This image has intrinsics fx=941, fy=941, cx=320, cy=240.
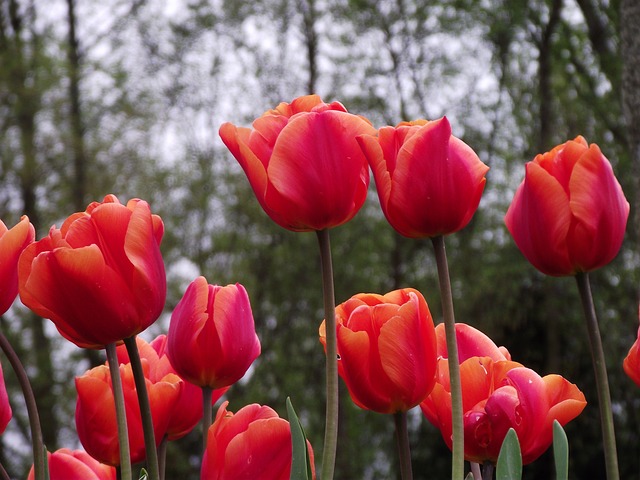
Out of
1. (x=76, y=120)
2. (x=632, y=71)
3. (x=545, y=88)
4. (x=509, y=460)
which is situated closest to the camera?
(x=509, y=460)

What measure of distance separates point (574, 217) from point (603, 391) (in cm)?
12

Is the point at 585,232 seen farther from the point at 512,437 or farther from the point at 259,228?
the point at 259,228

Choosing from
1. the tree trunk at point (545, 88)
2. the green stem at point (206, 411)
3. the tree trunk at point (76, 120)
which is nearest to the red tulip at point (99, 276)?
the green stem at point (206, 411)

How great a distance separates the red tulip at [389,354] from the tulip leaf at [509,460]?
88 millimetres

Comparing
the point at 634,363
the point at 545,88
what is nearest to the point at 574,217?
the point at 634,363

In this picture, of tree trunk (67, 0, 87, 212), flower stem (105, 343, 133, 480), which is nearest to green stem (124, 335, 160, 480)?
flower stem (105, 343, 133, 480)

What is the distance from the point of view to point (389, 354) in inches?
23.1

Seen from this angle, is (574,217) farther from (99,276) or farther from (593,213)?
(99,276)

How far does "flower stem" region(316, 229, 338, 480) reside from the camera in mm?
500

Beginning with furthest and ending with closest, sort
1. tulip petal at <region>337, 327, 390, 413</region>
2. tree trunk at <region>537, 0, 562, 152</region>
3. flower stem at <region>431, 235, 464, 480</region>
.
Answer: tree trunk at <region>537, 0, 562, 152</region>, tulip petal at <region>337, 327, 390, 413</region>, flower stem at <region>431, 235, 464, 480</region>

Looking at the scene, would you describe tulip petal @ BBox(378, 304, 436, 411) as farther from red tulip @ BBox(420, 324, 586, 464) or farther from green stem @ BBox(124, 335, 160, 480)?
green stem @ BBox(124, 335, 160, 480)

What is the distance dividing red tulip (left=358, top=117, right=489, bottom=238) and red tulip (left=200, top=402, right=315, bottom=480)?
0.48ft

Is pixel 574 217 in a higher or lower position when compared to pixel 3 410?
higher

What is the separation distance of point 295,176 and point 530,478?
18.8 ft
